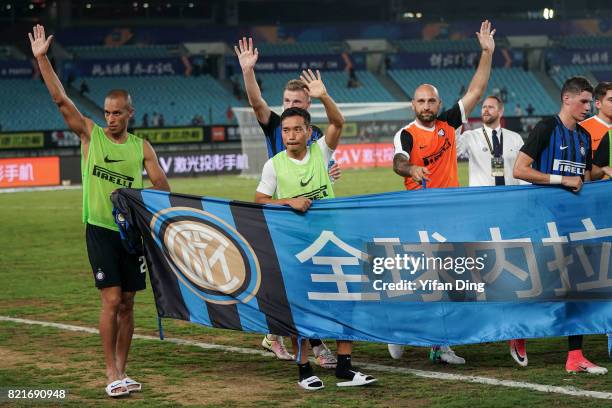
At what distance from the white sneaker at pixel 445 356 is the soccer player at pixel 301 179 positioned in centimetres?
80

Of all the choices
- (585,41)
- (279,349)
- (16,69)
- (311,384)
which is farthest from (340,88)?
(311,384)

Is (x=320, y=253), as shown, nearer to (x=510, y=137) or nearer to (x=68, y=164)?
(x=510, y=137)

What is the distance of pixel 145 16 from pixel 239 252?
51545 millimetres

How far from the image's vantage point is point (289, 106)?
8727mm

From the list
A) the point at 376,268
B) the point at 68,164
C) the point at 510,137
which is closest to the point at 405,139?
the point at 376,268

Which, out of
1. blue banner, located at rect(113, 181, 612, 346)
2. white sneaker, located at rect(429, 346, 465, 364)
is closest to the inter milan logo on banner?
blue banner, located at rect(113, 181, 612, 346)

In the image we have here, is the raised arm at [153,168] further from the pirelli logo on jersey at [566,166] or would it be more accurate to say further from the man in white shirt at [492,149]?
the man in white shirt at [492,149]

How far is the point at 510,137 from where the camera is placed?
34.7 ft

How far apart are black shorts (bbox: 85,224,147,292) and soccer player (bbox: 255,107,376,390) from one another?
→ 1.07 metres

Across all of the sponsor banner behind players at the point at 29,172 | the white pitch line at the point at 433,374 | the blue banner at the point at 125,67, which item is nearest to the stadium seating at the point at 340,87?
the blue banner at the point at 125,67

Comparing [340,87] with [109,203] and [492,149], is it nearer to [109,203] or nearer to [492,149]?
[492,149]

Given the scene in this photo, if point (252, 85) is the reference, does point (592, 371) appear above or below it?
below

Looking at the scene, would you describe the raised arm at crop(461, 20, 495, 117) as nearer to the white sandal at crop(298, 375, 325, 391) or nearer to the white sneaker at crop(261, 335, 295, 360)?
the white sneaker at crop(261, 335, 295, 360)

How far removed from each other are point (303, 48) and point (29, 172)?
29.3 meters
